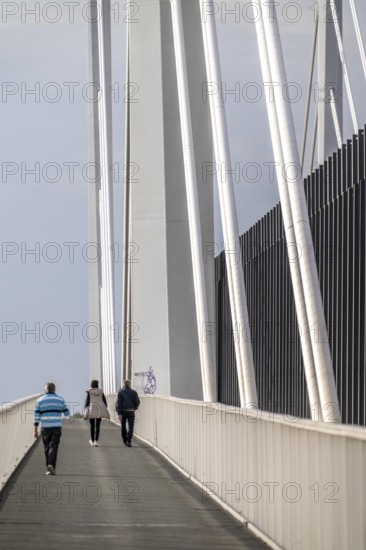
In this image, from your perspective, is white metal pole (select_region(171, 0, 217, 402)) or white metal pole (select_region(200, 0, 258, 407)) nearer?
white metal pole (select_region(200, 0, 258, 407))

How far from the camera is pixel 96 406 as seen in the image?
2888 centimetres

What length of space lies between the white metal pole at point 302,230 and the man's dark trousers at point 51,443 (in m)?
6.14

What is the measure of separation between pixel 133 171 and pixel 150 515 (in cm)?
2121

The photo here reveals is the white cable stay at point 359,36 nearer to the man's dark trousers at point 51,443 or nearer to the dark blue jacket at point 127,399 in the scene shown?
the dark blue jacket at point 127,399

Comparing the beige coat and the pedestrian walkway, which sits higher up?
the beige coat

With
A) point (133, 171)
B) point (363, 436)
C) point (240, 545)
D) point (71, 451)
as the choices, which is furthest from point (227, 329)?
point (363, 436)

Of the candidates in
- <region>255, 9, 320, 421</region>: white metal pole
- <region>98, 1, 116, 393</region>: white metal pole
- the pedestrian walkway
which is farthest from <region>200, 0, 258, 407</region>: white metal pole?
<region>98, 1, 116, 393</region>: white metal pole

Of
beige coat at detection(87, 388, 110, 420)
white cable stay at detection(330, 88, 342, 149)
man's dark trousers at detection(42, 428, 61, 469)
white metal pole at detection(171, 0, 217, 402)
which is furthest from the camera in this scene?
white cable stay at detection(330, 88, 342, 149)

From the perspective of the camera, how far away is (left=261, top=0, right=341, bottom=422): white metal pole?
1438 centimetres

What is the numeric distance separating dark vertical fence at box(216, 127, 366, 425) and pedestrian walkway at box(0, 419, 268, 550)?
8.18ft

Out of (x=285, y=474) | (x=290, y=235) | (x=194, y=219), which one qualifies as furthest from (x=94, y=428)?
(x=285, y=474)

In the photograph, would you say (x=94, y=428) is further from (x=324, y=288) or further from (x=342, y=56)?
(x=342, y=56)

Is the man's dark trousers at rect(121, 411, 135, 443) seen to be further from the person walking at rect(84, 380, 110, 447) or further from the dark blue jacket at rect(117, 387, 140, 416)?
the person walking at rect(84, 380, 110, 447)

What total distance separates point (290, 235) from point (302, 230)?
2.65 feet
